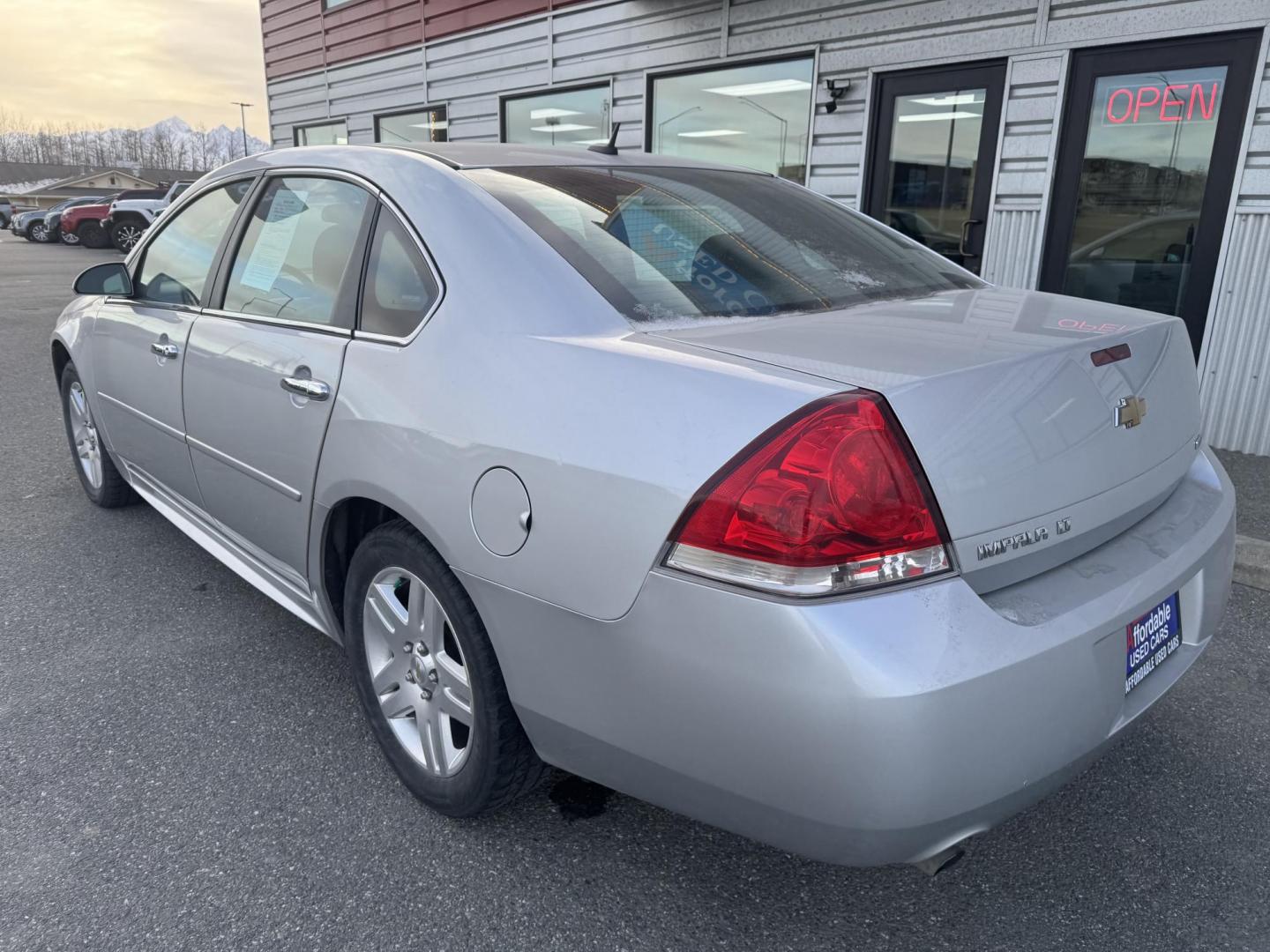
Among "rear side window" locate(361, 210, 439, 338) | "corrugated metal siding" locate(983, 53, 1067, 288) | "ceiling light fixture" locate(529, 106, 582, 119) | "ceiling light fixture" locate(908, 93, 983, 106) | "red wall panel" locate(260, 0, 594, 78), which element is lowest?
"rear side window" locate(361, 210, 439, 338)

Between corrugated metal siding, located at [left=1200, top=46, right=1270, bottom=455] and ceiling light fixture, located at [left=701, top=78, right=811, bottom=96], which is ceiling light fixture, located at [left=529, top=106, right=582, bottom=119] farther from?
corrugated metal siding, located at [left=1200, top=46, right=1270, bottom=455]

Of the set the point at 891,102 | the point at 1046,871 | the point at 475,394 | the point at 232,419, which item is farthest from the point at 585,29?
the point at 1046,871

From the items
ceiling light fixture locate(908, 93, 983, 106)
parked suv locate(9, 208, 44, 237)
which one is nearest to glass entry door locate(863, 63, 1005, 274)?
ceiling light fixture locate(908, 93, 983, 106)

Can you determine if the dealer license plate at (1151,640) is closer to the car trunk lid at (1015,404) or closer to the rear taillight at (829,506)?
the car trunk lid at (1015,404)

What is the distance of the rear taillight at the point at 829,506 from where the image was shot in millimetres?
1480

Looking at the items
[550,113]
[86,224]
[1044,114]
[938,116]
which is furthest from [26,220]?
[1044,114]

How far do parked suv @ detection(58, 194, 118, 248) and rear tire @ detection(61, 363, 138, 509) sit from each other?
24.9 meters

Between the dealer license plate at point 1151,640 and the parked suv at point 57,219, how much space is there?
30.5 meters

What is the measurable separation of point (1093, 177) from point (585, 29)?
527 cm

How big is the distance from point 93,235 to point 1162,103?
27902 millimetres

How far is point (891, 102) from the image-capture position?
664 cm

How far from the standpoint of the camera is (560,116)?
9.71m

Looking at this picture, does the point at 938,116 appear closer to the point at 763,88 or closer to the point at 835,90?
the point at 835,90

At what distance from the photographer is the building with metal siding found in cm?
514
